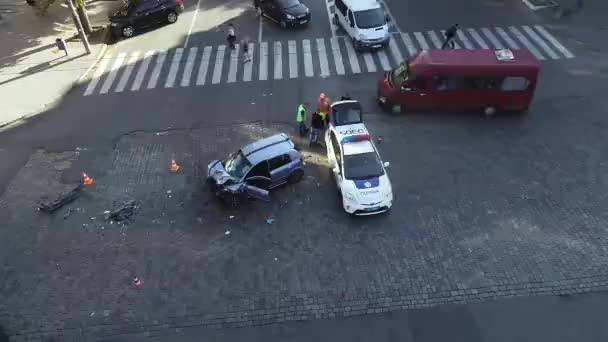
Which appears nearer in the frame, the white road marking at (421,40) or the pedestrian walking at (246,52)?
the pedestrian walking at (246,52)

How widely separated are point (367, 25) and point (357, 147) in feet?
35.0

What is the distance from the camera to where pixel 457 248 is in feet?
45.0

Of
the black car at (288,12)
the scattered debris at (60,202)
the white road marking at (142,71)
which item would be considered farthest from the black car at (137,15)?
the scattered debris at (60,202)

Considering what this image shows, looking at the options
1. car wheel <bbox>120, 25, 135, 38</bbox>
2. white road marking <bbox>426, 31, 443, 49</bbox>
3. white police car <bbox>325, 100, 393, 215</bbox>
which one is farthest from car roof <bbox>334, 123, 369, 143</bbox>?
car wheel <bbox>120, 25, 135, 38</bbox>

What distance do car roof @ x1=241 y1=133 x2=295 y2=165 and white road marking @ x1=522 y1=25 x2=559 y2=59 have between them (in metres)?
15.7

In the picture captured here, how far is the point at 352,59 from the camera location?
23.5 meters

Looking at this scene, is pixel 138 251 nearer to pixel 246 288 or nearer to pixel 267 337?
pixel 246 288

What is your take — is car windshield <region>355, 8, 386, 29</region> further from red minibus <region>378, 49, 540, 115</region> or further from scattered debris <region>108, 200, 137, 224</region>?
scattered debris <region>108, 200, 137, 224</region>

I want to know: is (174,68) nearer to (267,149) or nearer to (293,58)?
(293,58)

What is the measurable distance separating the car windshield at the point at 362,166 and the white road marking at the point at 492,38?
13.1m

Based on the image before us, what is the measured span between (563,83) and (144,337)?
20.7 metres

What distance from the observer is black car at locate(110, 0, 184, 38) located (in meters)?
26.6

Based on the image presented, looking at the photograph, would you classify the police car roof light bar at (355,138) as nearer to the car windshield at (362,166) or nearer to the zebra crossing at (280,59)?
the car windshield at (362,166)

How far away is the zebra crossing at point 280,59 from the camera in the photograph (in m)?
22.7
